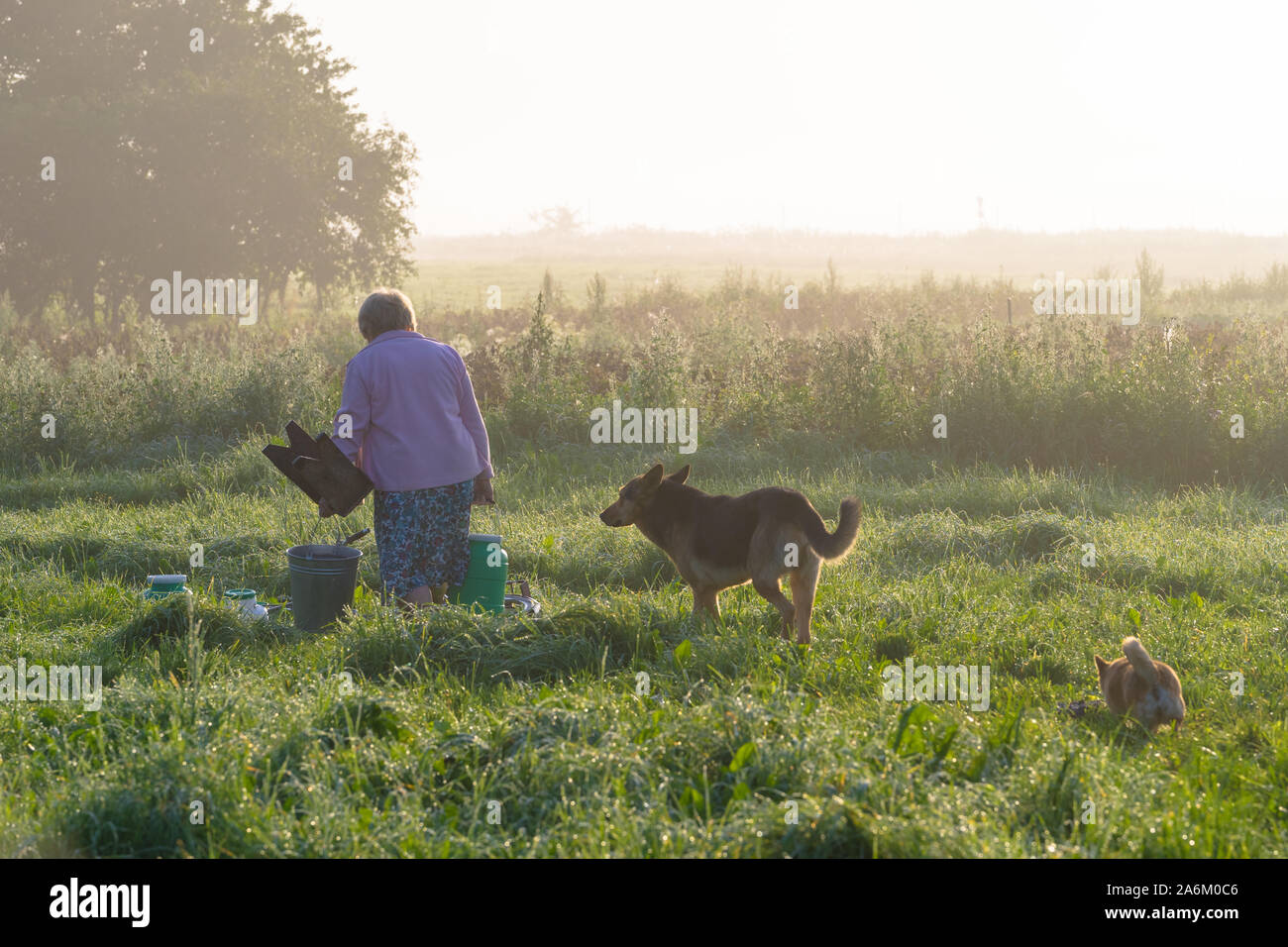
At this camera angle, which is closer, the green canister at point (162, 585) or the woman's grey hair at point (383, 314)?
the woman's grey hair at point (383, 314)

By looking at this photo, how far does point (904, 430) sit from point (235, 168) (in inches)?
994

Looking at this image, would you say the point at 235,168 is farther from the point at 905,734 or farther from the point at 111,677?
the point at 905,734

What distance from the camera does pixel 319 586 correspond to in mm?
6770

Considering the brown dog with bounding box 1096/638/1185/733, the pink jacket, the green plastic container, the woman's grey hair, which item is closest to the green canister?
the pink jacket

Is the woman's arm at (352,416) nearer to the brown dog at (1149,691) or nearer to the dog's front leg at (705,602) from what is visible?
the dog's front leg at (705,602)

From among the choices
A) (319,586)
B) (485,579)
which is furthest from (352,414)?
(485,579)

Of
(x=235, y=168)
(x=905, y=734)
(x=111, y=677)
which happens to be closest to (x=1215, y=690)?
(x=905, y=734)

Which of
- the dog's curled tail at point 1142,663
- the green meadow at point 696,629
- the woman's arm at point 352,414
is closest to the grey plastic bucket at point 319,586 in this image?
the green meadow at point 696,629

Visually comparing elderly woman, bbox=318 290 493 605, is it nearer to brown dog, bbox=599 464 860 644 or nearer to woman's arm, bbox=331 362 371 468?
woman's arm, bbox=331 362 371 468

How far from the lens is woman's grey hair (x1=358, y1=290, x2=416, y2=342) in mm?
6762

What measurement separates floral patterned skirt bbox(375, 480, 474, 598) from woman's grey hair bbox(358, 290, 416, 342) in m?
1.03

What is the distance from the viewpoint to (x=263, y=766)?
14.0ft

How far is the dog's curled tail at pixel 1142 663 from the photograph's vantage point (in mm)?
5125

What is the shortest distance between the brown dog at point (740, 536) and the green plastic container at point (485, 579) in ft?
2.76
